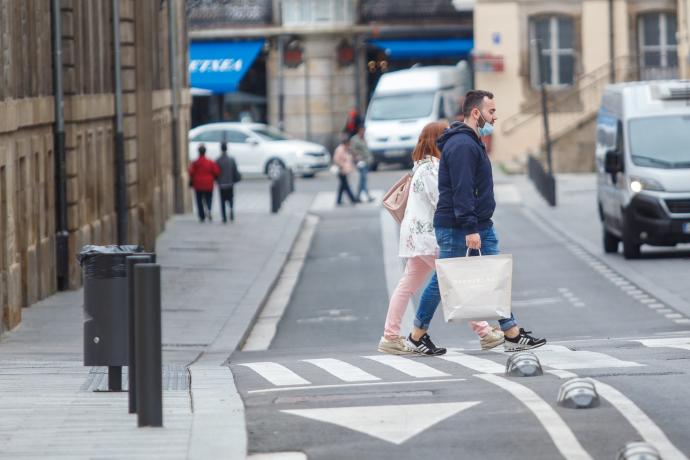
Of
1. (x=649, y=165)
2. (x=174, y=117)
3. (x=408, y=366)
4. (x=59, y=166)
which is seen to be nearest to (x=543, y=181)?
(x=174, y=117)

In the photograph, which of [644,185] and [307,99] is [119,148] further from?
[307,99]

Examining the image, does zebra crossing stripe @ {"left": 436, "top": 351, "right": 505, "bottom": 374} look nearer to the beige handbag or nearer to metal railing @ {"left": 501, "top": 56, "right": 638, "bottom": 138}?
the beige handbag

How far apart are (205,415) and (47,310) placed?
10.6 m

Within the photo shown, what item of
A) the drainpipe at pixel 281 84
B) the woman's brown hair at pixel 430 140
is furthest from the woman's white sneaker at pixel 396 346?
the drainpipe at pixel 281 84

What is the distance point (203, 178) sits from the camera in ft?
115

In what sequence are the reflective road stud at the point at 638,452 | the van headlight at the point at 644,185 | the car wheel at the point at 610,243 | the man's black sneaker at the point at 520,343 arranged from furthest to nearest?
the car wheel at the point at 610,243
the van headlight at the point at 644,185
the man's black sneaker at the point at 520,343
the reflective road stud at the point at 638,452

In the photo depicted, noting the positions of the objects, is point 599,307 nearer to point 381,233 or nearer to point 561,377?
point 561,377

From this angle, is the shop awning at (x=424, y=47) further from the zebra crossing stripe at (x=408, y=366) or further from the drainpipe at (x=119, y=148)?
the zebra crossing stripe at (x=408, y=366)

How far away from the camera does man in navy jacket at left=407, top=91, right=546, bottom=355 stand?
1218cm

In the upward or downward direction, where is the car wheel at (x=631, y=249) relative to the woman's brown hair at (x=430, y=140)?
downward

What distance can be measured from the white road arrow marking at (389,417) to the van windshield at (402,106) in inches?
1655

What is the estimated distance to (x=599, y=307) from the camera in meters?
19.0

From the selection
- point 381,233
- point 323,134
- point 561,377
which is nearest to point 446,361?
point 561,377

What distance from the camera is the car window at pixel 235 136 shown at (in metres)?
49.6
